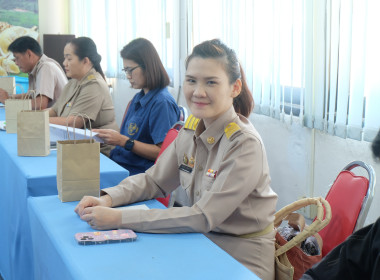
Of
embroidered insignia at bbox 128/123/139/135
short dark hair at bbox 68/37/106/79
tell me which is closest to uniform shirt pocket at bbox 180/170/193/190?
embroidered insignia at bbox 128/123/139/135

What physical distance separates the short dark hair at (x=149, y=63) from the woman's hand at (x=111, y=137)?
341 millimetres

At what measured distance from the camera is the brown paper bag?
1.74 metres

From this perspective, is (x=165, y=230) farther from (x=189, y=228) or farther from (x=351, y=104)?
(x=351, y=104)

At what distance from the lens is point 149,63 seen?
2.88m

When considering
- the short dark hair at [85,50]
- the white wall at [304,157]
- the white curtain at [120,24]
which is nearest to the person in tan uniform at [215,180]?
the white wall at [304,157]

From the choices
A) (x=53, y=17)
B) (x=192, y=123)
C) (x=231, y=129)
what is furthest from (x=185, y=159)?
(x=53, y=17)

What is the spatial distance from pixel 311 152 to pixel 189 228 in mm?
1408

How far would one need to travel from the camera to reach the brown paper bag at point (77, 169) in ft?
5.70

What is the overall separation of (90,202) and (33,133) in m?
0.87

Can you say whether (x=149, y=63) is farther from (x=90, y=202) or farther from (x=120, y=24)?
(x=120, y=24)

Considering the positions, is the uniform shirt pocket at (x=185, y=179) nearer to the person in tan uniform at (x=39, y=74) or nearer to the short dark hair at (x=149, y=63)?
the short dark hair at (x=149, y=63)

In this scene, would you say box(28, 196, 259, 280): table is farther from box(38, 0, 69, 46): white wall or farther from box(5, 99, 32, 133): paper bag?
box(38, 0, 69, 46): white wall

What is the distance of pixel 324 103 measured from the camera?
8.52 ft

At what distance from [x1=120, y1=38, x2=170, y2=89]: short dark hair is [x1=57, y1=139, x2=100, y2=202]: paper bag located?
114 cm
